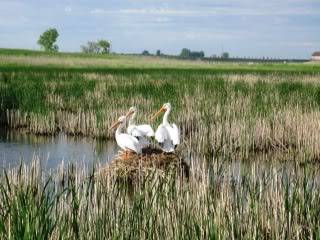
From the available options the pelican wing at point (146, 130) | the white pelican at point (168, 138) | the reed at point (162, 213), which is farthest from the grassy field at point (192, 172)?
the pelican wing at point (146, 130)

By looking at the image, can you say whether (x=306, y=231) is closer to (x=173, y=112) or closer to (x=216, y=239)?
(x=216, y=239)

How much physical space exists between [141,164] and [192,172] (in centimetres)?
270

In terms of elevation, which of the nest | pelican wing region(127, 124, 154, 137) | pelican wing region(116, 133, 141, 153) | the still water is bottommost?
the still water

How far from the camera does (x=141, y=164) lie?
10.3 metres

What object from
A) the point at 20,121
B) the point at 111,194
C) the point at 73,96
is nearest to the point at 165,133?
the point at 111,194

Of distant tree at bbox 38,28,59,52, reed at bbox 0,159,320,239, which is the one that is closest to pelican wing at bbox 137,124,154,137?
reed at bbox 0,159,320,239

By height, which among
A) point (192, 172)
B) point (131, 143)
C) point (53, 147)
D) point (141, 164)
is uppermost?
point (192, 172)

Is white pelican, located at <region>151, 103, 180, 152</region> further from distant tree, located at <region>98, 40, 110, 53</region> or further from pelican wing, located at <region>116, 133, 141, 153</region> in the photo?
distant tree, located at <region>98, 40, 110, 53</region>

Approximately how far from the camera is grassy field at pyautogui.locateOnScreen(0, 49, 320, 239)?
5723 mm

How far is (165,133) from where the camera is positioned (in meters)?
11.5

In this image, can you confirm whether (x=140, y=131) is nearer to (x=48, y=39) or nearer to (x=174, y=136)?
(x=174, y=136)

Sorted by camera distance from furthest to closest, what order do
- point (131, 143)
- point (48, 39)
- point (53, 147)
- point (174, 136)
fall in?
point (48, 39) < point (53, 147) < point (174, 136) < point (131, 143)

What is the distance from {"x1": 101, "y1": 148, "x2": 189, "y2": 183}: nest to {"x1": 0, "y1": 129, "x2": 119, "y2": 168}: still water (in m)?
2.33

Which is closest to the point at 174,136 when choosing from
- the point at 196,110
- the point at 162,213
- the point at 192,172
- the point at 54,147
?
the point at 192,172
